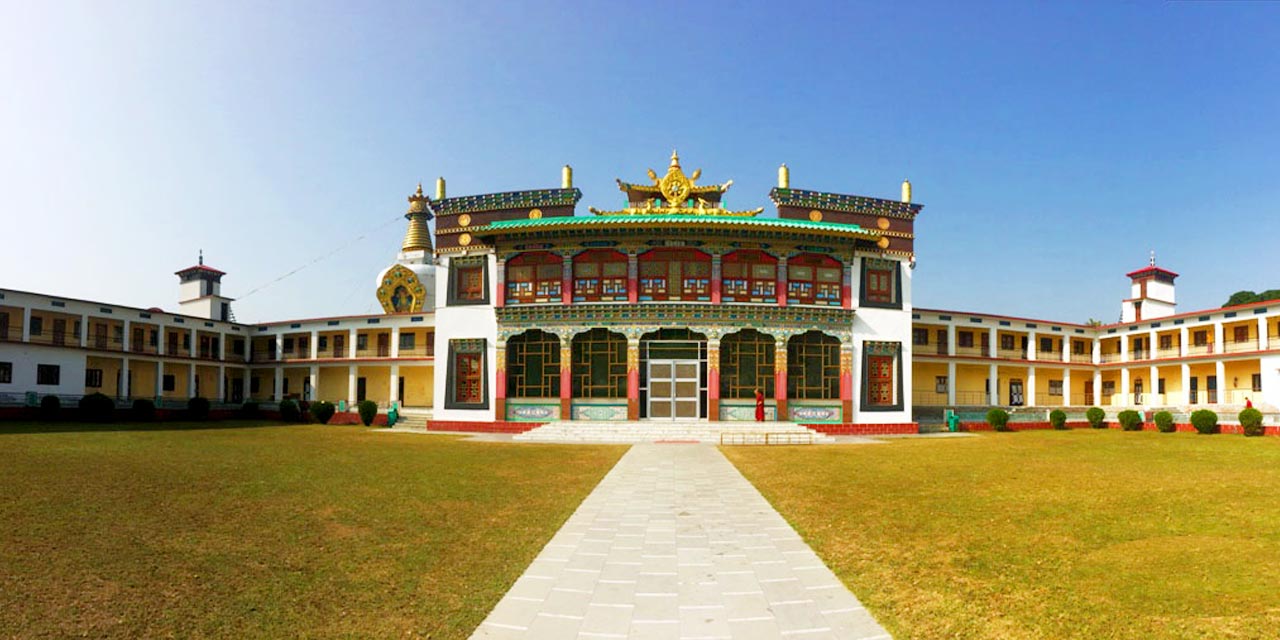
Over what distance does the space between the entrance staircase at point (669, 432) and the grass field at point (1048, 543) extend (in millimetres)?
7815

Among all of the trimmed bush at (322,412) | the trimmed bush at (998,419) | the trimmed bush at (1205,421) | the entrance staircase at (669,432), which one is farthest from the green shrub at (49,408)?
the trimmed bush at (1205,421)

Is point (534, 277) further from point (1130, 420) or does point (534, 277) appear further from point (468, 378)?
point (1130, 420)

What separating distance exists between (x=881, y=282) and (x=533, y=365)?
15.9 m

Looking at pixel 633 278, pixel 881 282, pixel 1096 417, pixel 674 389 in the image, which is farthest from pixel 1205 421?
pixel 633 278

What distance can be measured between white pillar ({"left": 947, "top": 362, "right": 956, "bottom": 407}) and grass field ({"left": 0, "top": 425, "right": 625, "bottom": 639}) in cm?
2942

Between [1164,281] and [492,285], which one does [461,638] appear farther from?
[1164,281]

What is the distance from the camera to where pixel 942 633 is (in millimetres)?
5270

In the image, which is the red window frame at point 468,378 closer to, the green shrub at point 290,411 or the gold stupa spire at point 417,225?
the green shrub at point 290,411

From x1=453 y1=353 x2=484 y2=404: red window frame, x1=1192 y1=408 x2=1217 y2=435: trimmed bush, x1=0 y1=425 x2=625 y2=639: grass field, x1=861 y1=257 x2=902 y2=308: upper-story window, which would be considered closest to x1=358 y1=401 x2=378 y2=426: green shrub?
x1=453 y1=353 x2=484 y2=404: red window frame

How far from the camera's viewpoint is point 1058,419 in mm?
35031

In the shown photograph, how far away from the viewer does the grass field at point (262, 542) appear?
17.9ft

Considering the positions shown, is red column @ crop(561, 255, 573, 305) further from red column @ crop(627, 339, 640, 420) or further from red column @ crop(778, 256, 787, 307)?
red column @ crop(778, 256, 787, 307)

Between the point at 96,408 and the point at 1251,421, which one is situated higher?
the point at 96,408

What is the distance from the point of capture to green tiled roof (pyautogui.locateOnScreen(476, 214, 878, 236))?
28297 millimetres
